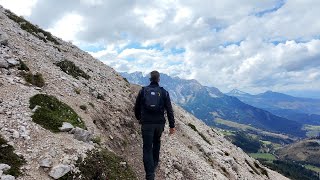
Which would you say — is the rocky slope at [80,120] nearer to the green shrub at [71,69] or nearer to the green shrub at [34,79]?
the green shrub at [34,79]

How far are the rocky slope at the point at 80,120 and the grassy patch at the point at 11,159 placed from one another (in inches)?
9.1

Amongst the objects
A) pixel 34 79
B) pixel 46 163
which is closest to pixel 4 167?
pixel 46 163

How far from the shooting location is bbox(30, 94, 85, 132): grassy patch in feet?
61.6

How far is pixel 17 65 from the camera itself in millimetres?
24875

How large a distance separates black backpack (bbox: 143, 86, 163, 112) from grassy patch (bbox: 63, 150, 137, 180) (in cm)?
338

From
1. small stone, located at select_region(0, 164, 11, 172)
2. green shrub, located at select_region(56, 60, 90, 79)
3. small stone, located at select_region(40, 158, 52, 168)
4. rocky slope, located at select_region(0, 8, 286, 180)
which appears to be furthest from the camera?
green shrub, located at select_region(56, 60, 90, 79)

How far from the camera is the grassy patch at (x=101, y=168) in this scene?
1579 cm

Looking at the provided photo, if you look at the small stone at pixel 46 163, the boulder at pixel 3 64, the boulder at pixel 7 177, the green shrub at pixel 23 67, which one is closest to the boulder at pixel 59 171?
the small stone at pixel 46 163

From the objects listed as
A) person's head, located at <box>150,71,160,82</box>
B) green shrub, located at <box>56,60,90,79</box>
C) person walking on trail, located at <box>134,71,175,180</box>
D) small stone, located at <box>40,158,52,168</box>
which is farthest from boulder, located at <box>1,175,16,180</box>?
green shrub, located at <box>56,60,90,79</box>

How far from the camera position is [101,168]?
16.6 metres

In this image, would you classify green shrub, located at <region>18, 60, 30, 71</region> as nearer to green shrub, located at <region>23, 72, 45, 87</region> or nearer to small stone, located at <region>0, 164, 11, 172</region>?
green shrub, located at <region>23, 72, 45, 87</region>

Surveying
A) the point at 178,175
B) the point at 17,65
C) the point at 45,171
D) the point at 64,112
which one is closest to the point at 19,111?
the point at 64,112

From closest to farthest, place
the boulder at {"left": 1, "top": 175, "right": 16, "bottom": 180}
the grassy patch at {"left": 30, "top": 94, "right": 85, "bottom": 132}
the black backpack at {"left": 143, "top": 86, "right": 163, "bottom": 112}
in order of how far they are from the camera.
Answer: the boulder at {"left": 1, "top": 175, "right": 16, "bottom": 180} → the black backpack at {"left": 143, "top": 86, "right": 163, "bottom": 112} → the grassy patch at {"left": 30, "top": 94, "right": 85, "bottom": 132}

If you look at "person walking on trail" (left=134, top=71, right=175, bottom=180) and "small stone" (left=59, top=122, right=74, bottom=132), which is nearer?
"person walking on trail" (left=134, top=71, right=175, bottom=180)
